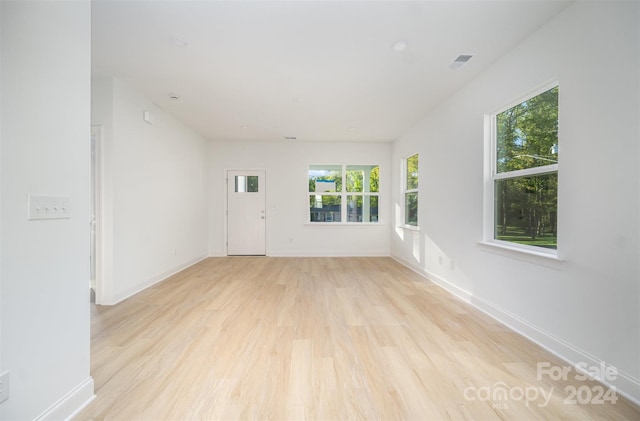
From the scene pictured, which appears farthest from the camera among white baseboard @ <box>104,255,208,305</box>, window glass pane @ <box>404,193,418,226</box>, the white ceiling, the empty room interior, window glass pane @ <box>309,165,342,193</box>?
window glass pane @ <box>309,165,342,193</box>

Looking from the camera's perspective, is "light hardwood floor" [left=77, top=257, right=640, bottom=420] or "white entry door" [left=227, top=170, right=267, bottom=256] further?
"white entry door" [left=227, top=170, right=267, bottom=256]

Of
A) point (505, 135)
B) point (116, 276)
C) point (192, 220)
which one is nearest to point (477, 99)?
point (505, 135)

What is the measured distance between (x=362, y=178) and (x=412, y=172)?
140cm

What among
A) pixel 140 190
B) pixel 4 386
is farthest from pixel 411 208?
pixel 4 386

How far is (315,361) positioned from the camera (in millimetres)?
1980

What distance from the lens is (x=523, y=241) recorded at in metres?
2.58

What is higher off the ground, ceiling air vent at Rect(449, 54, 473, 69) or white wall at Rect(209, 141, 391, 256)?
ceiling air vent at Rect(449, 54, 473, 69)

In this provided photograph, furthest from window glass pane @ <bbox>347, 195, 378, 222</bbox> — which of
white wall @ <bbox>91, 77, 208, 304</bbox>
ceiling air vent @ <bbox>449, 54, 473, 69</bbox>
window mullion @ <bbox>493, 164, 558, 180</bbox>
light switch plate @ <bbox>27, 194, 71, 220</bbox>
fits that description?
light switch plate @ <bbox>27, 194, 71, 220</bbox>

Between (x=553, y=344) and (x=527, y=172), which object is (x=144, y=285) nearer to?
(x=553, y=344)

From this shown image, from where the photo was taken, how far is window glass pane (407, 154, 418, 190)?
5109 mm

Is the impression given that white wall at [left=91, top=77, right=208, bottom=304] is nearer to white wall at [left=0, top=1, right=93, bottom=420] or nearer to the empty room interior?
the empty room interior

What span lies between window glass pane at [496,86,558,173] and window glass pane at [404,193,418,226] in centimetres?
222

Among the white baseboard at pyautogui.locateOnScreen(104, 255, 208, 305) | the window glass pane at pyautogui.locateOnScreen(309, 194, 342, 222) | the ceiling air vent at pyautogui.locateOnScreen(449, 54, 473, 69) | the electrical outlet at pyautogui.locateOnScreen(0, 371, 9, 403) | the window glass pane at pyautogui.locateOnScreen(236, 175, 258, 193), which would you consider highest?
the ceiling air vent at pyautogui.locateOnScreen(449, 54, 473, 69)

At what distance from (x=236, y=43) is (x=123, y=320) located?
2895 millimetres
